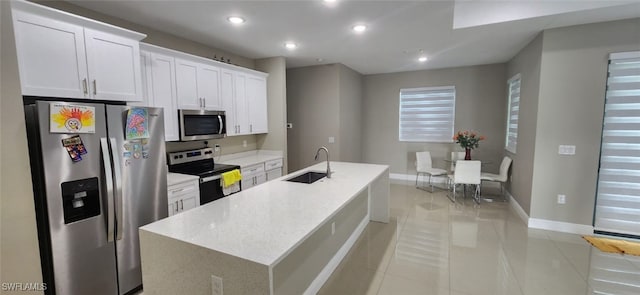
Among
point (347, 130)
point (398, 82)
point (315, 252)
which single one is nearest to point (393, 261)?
point (315, 252)

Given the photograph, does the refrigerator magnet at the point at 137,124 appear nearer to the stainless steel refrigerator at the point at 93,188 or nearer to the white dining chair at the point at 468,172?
the stainless steel refrigerator at the point at 93,188

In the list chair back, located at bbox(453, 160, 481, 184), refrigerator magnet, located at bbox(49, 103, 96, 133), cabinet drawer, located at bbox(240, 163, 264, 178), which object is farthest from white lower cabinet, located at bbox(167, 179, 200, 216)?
chair back, located at bbox(453, 160, 481, 184)

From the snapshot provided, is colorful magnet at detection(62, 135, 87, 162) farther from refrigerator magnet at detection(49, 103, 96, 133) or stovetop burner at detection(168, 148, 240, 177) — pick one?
stovetop burner at detection(168, 148, 240, 177)

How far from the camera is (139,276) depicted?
2.33 metres

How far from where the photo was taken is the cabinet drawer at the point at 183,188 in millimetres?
2660

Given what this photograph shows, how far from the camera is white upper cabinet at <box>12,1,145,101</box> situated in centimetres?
189

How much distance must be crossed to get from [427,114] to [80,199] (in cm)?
607

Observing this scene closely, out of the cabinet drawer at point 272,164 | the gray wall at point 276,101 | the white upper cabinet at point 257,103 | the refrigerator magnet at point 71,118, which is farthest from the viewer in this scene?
the gray wall at point 276,101

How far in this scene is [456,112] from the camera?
231 inches

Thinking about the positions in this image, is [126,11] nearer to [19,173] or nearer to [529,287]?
[19,173]

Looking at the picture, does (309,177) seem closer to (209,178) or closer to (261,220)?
(209,178)

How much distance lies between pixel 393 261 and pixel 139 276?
2382 millimetres

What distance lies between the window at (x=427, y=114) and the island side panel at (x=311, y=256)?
373 cm

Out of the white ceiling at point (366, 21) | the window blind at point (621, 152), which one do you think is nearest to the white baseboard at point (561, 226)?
the window blind at point (621, 152)
